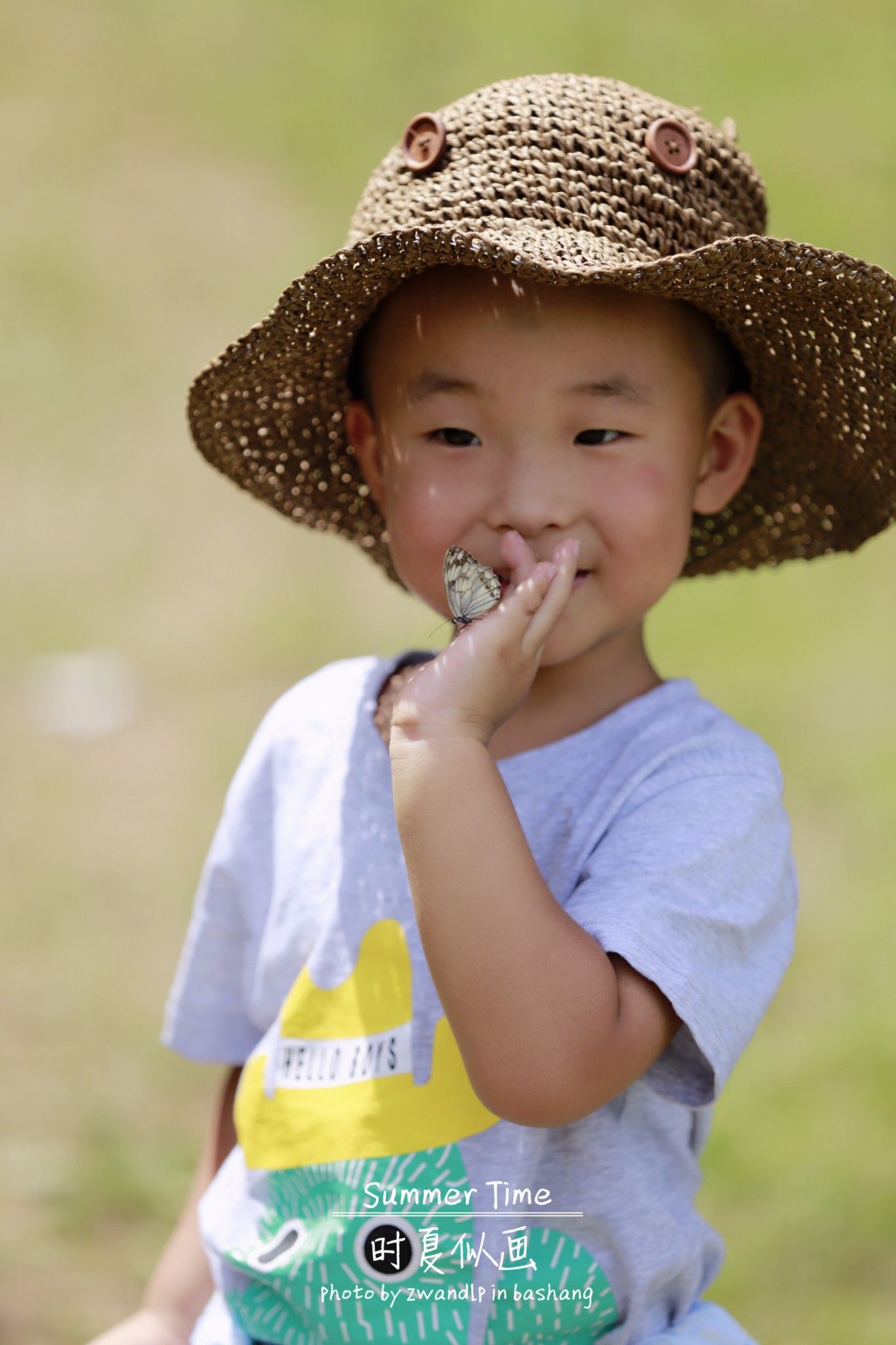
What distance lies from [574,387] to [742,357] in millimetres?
299

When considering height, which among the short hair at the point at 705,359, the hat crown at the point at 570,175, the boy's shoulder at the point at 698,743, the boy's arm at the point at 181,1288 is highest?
the hat crown at the point at 570,175

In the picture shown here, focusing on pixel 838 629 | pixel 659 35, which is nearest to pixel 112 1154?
pixel 838 629

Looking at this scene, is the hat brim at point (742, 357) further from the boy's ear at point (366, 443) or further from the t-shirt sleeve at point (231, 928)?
the t-shirt sleeve at point (231, 928)

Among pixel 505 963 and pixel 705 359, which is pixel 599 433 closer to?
pixel 705 359

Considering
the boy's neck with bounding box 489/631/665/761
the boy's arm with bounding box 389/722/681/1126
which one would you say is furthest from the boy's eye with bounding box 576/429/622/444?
the boy's arm with bounding box 389/722/681/1126

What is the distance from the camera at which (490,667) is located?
55.5 inches

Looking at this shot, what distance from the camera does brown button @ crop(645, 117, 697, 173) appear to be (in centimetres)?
155

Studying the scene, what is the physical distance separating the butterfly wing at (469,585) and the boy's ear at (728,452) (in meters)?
0.37

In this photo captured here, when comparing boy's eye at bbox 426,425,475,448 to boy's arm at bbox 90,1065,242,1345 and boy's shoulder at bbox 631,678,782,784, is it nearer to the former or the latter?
boy's shoulder at bbox 631,678,782,784

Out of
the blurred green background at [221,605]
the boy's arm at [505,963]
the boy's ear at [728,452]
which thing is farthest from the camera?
the blurred green background at [221,605]

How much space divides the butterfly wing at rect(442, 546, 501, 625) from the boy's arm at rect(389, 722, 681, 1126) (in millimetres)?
174

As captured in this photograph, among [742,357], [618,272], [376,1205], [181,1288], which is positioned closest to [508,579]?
[618,272]

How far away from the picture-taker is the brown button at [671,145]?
155cm

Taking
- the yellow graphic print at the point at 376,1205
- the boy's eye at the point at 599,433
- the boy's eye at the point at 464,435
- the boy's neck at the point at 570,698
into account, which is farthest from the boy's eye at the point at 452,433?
the yellow graphic print at the point at 376,1205
